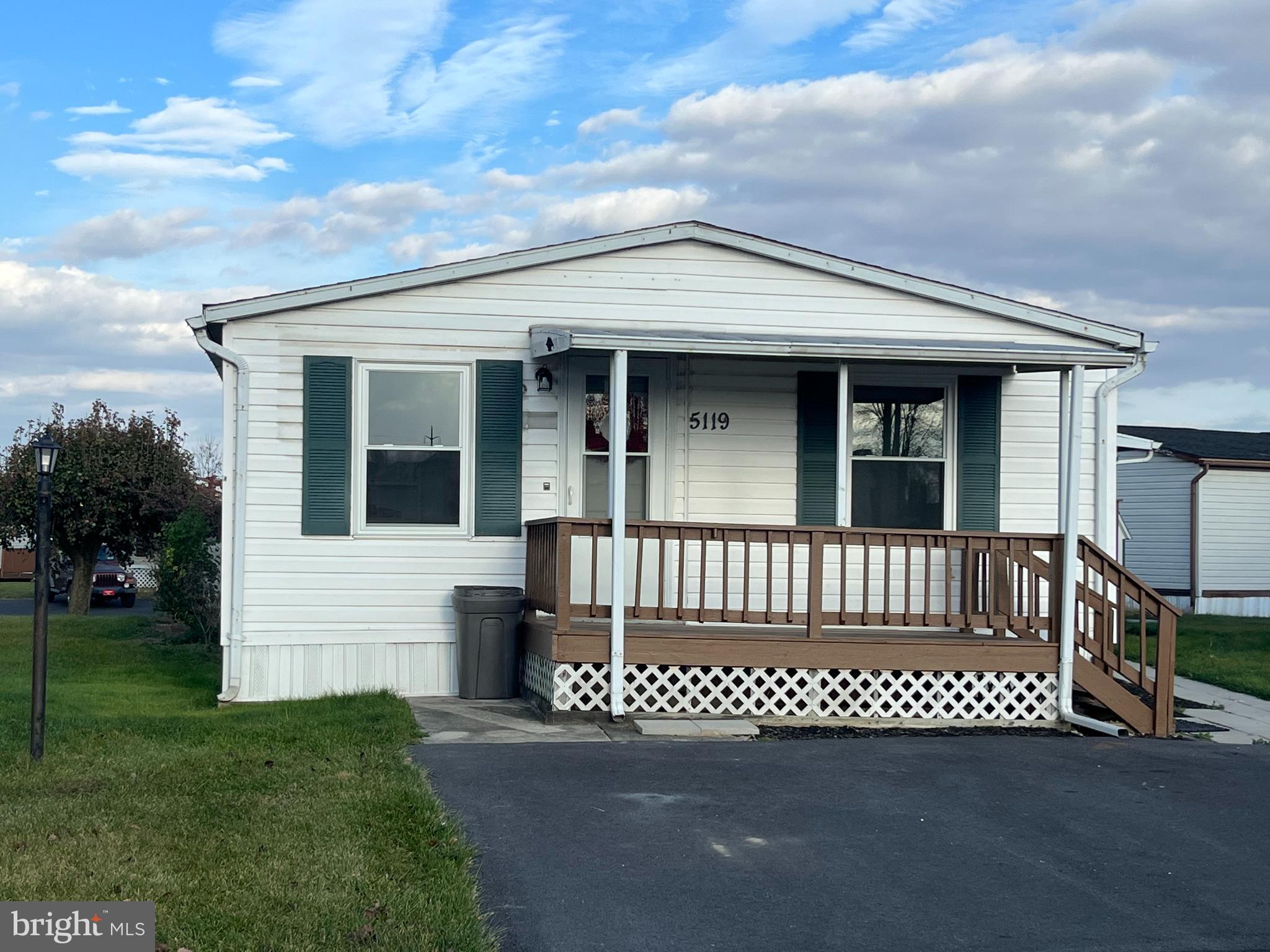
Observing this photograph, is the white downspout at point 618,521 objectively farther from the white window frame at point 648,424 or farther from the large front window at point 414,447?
the large front window at point 414,447

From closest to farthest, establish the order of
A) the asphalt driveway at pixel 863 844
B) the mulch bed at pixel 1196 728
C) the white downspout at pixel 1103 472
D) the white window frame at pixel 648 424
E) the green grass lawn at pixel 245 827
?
the green grass lawn at pixel 245 827
the asphalt driveway at pixel 863 844
the mulch bed at pixel 1196 728
the white window frame at pixel 648 424
the white downspout at pixel 1103 472

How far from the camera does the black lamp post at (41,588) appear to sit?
7332mm

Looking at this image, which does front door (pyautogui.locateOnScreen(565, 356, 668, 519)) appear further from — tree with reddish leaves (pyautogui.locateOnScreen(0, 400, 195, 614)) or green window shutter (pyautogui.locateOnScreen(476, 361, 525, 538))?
tree with reddish leaves (pyautogui.locateOnScreen(0, 400, 195, 614))

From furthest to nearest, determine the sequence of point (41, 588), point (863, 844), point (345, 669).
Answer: point (345, 669) → point (41, 588) → point (863, 844)

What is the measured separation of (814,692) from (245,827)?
5.05 m

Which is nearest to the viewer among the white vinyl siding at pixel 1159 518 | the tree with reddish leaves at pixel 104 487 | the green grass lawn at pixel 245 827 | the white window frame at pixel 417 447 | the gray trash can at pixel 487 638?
the green grass lawn at pixel 245 827

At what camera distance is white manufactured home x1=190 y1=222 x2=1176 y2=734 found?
386 inches

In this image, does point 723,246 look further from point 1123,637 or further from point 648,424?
point 1123,637

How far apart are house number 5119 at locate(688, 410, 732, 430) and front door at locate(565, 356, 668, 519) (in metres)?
0.26

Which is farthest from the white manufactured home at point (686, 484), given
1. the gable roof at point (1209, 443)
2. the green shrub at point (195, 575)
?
the gable roof at point (1209, 443)

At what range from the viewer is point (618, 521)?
31.2 ft

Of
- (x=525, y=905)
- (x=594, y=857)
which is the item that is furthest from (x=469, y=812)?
(x=525, y=905)

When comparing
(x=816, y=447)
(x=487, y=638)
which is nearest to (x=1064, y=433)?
(x=816, y=447)

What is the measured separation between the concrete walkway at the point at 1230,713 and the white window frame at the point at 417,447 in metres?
6.25
